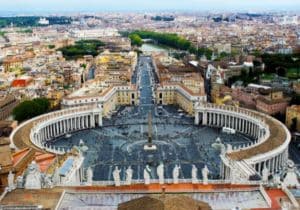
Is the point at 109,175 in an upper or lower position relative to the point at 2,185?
lower

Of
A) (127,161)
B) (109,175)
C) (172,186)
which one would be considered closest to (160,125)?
(127,161)

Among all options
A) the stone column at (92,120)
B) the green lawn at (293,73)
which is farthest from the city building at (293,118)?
the green lawn at (293,73)

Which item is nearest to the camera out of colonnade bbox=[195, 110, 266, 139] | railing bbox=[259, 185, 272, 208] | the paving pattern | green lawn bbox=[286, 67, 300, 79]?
railing bbox=[259, 185, 272, 208]

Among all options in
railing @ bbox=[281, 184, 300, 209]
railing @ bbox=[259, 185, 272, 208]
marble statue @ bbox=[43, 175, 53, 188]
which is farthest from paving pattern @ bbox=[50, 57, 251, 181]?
railing @ bbox=[259, 185, 272, 208]

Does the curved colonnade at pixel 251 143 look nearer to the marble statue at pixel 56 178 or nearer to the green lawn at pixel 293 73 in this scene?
the marble statue at pixel 56 178

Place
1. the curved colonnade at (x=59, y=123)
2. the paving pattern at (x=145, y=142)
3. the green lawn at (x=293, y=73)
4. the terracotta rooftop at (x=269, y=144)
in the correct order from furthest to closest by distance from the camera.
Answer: the green lawn at (x=293, y=73), the curved colonnade at (x=59, y=123), the paving pattern at (x=145, y=142), the terracotta rooftop at (x=269, y=144)

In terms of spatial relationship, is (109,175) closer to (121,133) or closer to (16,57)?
(121,133)

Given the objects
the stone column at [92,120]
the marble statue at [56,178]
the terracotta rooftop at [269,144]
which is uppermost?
the marble statue at [56,178]

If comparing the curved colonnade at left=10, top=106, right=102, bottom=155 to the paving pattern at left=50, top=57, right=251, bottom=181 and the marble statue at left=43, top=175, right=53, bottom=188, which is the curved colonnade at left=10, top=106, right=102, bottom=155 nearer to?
the paving pattern at left=50, top=57, right=251, bottom=181
